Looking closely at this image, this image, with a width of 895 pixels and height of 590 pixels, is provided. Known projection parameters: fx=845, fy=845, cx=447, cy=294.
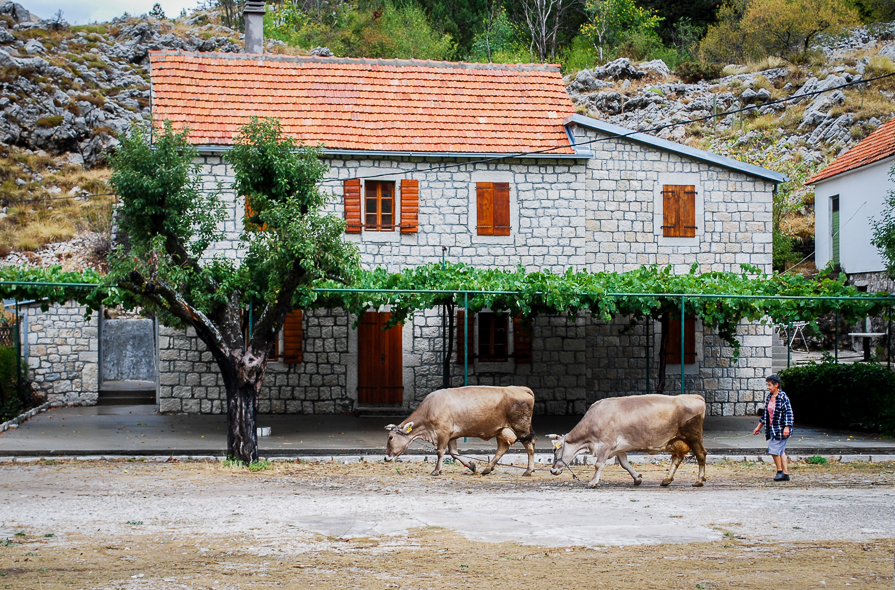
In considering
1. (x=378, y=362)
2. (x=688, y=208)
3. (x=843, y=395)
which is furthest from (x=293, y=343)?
(x=843, y=395)

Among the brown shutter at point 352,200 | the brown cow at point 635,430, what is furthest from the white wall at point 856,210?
the brown cow at point 635,430

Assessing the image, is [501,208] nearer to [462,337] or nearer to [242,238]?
[462,337]

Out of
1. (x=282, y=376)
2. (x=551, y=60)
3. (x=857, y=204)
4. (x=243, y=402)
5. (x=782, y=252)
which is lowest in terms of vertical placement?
(x=282, y=376)

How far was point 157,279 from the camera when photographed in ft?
41.5

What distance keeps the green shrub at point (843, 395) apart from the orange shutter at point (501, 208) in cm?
771

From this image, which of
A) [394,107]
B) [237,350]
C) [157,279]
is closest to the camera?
[157,279]

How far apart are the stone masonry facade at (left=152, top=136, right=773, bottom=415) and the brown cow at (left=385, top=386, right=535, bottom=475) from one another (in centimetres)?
629

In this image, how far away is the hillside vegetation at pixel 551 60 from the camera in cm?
3769

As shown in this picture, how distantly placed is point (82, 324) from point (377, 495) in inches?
509

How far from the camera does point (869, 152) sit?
26.8 m

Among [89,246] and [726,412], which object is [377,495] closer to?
[726,412]

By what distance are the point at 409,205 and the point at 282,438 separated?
249 inches

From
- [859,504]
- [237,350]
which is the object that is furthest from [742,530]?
[237,350]

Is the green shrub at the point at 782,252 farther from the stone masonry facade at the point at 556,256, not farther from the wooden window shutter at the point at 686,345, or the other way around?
the wooden window shutter at the point at 686,345
